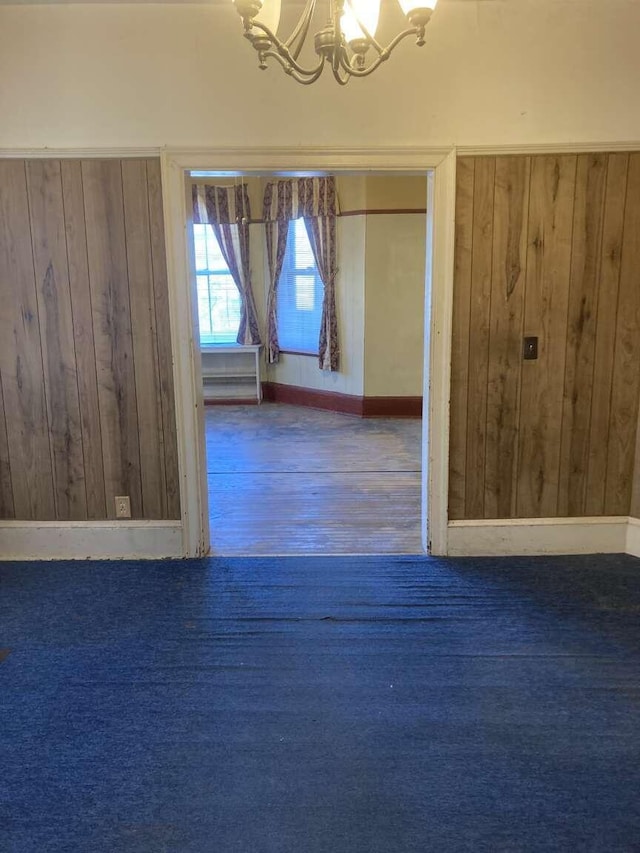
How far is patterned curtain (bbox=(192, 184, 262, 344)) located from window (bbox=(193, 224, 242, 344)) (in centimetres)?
13

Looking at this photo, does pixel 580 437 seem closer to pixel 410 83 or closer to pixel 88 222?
pixel 410 83

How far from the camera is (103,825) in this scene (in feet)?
5.81

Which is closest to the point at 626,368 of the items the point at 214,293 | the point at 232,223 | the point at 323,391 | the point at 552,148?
the point at 552,148

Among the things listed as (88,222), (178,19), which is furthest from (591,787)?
(178,19)

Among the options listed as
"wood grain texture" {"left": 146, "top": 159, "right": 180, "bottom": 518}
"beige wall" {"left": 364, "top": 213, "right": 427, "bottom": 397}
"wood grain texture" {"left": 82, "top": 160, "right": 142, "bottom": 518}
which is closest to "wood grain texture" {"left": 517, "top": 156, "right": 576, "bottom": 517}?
"wood grain texture" {"left": 146, "top": 159, "right": 180, "bottom": 518}

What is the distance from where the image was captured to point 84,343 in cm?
332

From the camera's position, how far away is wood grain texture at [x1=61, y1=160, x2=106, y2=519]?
10.4 feet

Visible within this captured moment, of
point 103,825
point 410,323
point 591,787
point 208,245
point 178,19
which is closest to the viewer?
point 103,825

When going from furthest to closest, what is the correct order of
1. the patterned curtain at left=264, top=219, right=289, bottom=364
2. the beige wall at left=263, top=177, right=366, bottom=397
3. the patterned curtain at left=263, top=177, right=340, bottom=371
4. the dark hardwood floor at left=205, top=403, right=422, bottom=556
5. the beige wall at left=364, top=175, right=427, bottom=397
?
the patterned curtain at left=264, top=219, right=289, bottom=364
the patterned curtain at left=263, top=177, right=340, bottom=371
the beige wall at left=263, top=177, right=366, bottom=397
the beige wall at left=364, top=175, right=427, bottom=397
the dark hardwood floor at left=205, top=403, right=422, bottom=556

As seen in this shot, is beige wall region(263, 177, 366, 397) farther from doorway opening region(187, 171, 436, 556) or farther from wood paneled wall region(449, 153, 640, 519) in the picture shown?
wood paneled wall region(449, 153, 640, 519)

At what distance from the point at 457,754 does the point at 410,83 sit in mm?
2890

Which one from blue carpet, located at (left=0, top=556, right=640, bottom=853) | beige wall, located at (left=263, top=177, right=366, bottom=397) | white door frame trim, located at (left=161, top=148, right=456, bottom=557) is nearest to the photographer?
blue carpet, located at (left=0, top=556, right=640, bottom=853)

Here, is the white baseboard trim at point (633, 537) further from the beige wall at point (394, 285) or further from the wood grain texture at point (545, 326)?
the beige wall at point (394, 285)

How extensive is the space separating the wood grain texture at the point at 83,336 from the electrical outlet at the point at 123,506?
3.1 inches
